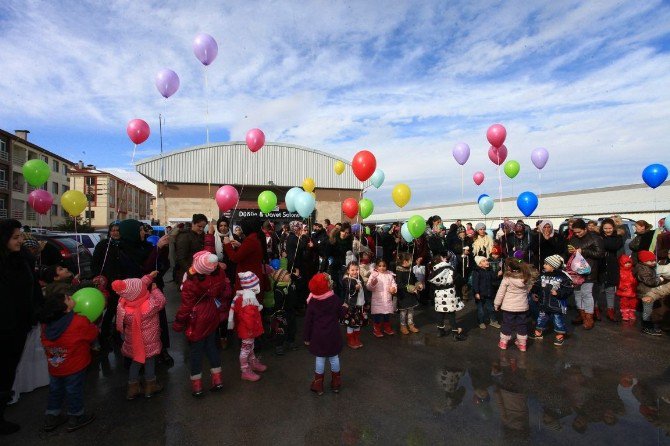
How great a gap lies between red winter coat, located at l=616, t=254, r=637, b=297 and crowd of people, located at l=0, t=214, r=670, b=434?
0.02 meters

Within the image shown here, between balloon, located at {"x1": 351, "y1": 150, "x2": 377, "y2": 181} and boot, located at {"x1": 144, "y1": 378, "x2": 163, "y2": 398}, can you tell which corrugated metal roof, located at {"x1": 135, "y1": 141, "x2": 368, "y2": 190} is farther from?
boot, located at {"x1": 144, "y1": 378, "x2": 163, "y2": 398}

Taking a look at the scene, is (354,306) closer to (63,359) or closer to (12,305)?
(63,359)

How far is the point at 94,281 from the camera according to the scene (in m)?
4.46

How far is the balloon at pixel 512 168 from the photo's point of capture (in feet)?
37.6

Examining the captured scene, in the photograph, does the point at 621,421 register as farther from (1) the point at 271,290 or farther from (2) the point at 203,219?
(2) the point at 203,219

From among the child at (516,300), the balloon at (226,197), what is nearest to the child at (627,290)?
the child at (516,300)

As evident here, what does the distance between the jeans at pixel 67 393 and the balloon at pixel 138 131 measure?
5633 millimetres

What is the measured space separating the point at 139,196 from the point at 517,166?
79.5 meters

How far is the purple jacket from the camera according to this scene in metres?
3.77

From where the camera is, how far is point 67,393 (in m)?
3.16

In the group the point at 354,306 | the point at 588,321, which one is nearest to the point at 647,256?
the point at 588,321


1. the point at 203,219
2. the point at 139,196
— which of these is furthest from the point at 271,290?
the point at 139,196

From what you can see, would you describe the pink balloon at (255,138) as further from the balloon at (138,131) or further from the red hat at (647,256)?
the red hat at (647,256)

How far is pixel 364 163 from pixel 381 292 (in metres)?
2.80
